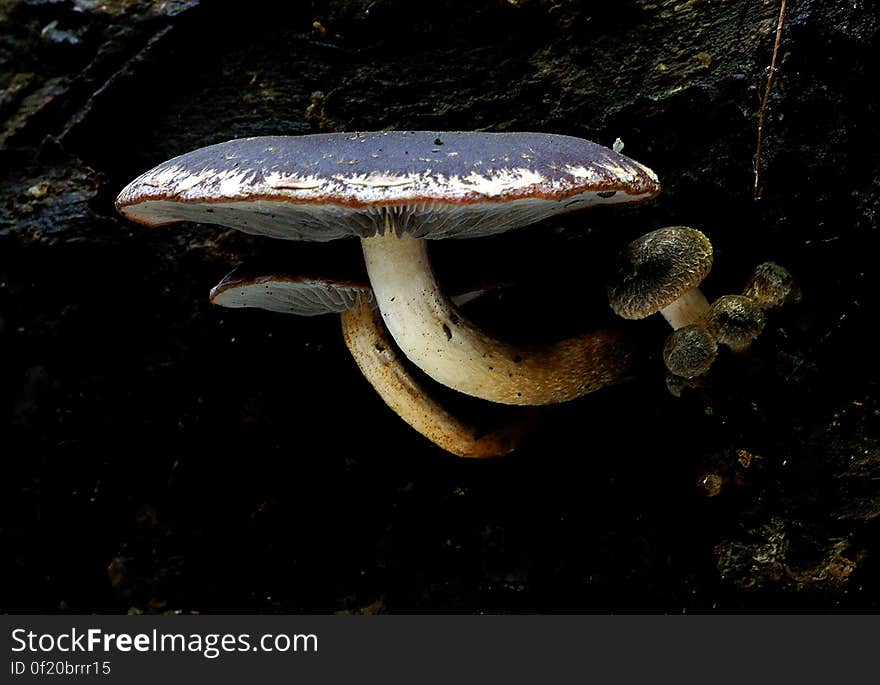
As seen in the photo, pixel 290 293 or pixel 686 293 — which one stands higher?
pixel 290 293

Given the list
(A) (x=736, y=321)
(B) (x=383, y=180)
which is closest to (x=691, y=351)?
(A) (x=736, y=321)

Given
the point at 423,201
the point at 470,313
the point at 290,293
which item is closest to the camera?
the point at 423,201

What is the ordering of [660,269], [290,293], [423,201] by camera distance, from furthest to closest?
[290,293] < [660,269] < [423,201]

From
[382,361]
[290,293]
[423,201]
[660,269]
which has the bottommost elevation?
[382,361]

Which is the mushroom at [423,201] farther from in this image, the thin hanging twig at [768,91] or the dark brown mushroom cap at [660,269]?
the thin hanging twig at [768,91]

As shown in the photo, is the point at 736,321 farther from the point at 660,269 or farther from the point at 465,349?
the point at 465,349


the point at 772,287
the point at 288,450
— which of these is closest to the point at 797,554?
the point at 772,287
